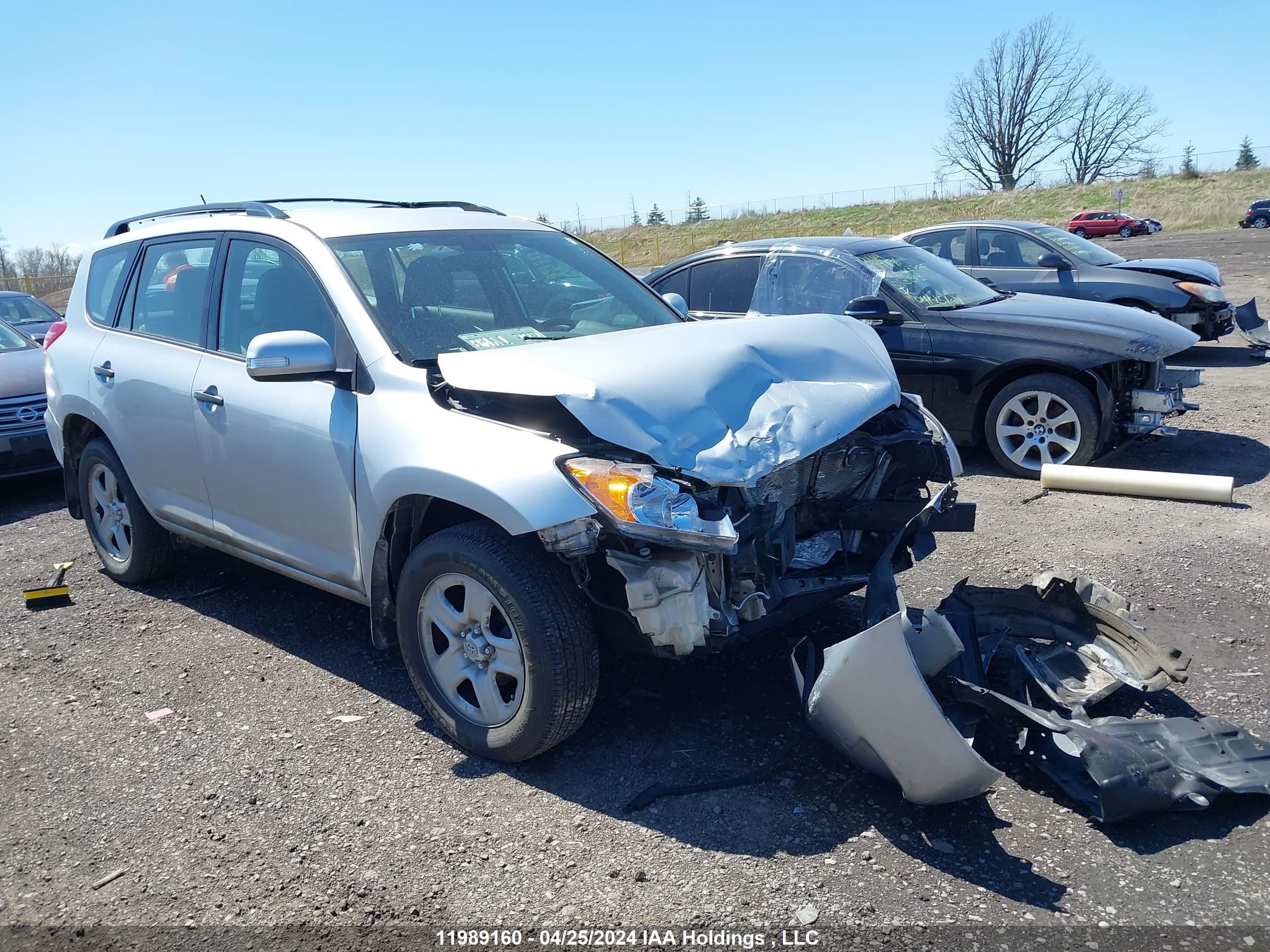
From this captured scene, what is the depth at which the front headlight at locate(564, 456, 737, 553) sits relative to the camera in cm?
296

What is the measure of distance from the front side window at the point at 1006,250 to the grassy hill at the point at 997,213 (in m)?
29.6

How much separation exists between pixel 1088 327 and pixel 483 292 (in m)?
4.55

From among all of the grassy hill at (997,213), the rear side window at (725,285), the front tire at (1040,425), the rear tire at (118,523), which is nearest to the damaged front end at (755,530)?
the front tire at (1040,425)

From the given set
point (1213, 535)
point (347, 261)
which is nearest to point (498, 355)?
point (347, 261)

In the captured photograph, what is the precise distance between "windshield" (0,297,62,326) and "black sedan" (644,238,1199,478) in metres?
8.31

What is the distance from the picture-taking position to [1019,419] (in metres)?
6.89

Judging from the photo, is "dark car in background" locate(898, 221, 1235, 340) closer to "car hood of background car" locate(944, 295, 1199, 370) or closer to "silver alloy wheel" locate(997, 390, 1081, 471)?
"car hood of background car" locate(944, 295, 1199, 370)

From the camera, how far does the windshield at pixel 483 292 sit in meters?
3.92

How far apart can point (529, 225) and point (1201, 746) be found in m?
3.65

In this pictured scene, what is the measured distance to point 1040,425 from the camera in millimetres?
6816

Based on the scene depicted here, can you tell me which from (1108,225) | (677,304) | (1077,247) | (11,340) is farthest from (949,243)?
(1108,225)

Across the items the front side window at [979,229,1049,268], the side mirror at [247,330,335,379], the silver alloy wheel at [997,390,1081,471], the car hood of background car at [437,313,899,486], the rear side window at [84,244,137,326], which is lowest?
the silver alloy wheel at [997,390,1081,471]

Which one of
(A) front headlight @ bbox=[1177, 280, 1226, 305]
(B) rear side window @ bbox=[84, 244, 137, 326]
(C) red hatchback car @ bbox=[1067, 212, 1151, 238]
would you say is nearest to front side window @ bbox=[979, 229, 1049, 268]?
(A) front headlight @ bbox=[1177, 280, 1226, 305]

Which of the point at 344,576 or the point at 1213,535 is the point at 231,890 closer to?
the point at 344,576
